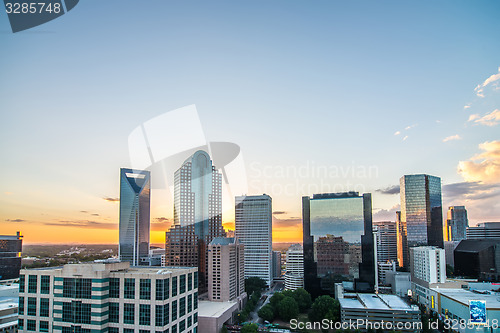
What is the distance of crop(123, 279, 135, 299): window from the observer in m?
10.0

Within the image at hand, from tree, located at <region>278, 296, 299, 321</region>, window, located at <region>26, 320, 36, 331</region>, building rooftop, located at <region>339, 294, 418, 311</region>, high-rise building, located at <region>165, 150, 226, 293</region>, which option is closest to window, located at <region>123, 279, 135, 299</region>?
window, located at <region>26, 320, 36, 331</region>

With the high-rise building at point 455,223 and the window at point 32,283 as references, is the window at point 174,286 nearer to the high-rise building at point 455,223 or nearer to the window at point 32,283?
the window at point 32,283

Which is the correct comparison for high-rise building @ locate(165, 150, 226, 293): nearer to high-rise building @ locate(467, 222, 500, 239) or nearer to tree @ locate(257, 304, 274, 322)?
tree @ locate(257, 304, 274, 322)

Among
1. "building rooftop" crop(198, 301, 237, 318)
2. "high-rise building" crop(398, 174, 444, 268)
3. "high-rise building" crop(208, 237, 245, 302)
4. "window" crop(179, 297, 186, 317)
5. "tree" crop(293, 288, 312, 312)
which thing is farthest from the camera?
"high-rise building" crop(398, 174, 444, 268)

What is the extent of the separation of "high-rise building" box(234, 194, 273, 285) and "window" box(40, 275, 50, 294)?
77.2 feet

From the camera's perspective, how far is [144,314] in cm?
982

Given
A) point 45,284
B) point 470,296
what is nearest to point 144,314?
point 45,284

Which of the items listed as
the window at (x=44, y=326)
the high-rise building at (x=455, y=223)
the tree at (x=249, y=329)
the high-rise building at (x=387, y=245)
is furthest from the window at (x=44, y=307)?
the high-rise building at (x=455, y=223)

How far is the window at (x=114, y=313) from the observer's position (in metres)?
10.1

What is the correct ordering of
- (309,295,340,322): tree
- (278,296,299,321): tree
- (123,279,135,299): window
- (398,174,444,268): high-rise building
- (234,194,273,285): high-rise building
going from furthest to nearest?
(398,174,444,268): high-rise building, (234,194,273,285): high-rise building, (278,296,299,321): tree, (309,295,340,322): tree, (123,279,135,299): window

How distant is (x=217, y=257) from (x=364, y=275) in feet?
35.9

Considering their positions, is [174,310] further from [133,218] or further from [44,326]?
[133,218]

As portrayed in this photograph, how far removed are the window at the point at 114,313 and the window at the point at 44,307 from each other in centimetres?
203

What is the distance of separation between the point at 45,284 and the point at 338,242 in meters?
19.2
